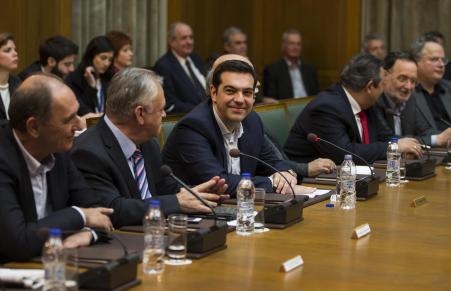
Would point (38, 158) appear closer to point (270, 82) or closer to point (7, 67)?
point (7, 67)

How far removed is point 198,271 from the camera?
3193 mm

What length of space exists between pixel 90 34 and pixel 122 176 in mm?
5128

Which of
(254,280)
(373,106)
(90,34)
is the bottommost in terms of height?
(254,280)

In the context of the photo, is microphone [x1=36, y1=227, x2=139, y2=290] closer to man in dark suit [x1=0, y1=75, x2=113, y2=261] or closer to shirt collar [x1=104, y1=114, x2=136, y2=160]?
man in dark suit [x1=0, y1=75, x2=113, y2=261]

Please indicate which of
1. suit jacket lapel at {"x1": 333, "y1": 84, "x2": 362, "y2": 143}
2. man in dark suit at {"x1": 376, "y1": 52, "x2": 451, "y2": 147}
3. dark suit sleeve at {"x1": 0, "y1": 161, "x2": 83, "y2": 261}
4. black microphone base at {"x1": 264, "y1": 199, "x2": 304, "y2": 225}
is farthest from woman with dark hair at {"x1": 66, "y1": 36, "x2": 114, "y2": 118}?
dark suit sleeve at {"x1": 0, "y1": 161, "x2": 83, "y2": 261}

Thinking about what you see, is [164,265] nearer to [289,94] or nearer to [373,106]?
[373,106]

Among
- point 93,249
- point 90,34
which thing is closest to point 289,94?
point 90,34

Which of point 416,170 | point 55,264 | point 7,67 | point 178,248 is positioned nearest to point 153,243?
point 178,248

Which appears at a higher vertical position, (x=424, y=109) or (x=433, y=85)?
(x=433, y=85)

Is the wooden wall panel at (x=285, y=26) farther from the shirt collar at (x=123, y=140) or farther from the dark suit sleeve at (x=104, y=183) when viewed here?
the dark suit sleeve at (x=104, y=183)

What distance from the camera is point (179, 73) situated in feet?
31.6

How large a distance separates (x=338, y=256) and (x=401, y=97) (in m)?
3.78

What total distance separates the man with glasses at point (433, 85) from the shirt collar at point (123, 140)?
3965 millimetres

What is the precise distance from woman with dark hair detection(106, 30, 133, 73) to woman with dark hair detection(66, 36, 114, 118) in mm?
111
